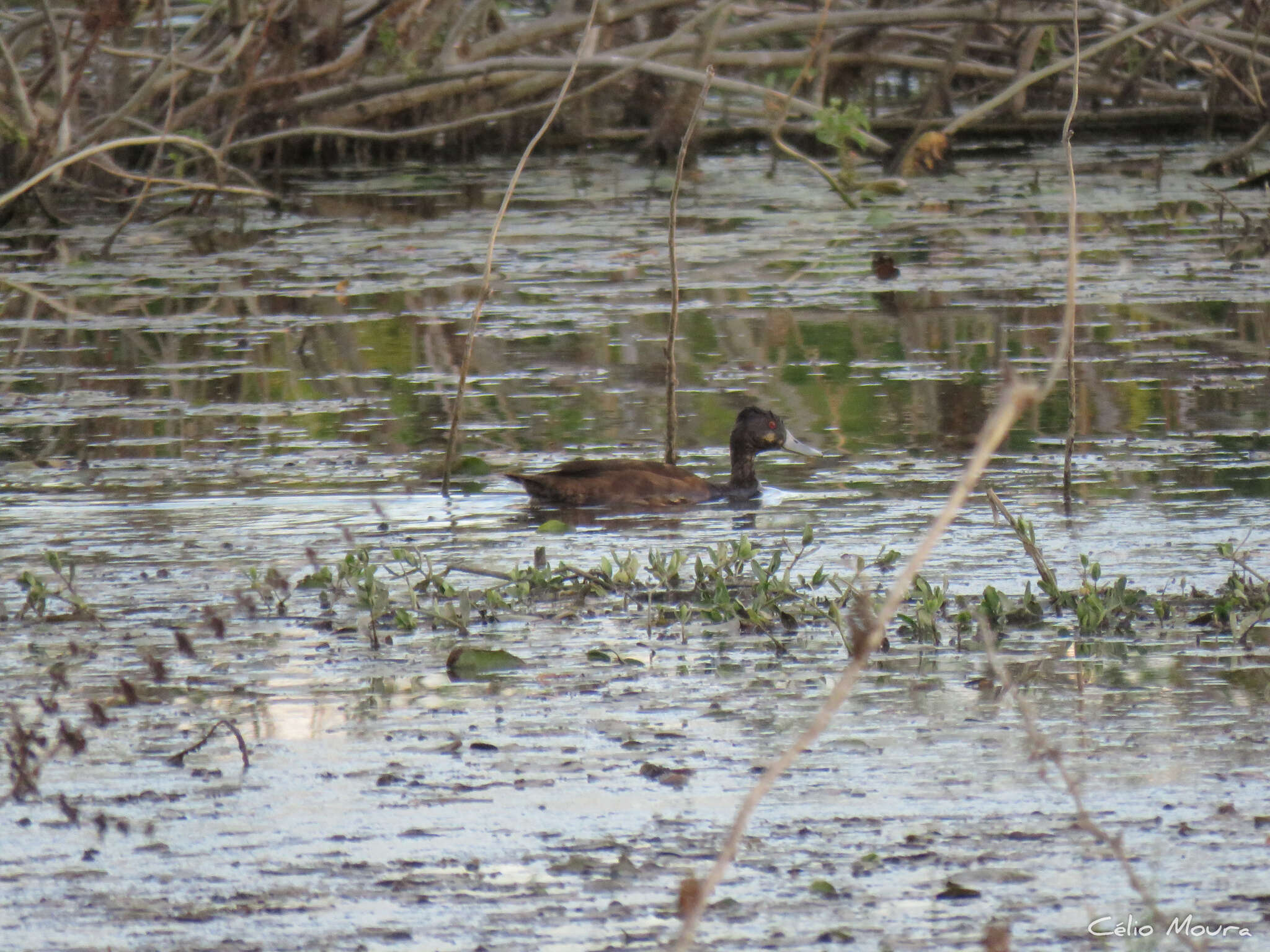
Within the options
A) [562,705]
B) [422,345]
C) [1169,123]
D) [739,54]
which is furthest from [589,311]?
[1169,123]

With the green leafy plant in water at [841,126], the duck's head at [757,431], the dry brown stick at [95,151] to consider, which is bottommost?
the duck's head at [757,431]

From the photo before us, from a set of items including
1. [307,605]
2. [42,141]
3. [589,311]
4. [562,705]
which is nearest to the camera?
[562,705]

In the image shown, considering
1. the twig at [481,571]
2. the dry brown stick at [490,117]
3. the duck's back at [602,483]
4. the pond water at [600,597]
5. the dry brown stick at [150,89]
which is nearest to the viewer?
the pond water at [600,597]

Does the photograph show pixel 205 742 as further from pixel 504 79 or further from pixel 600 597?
pixel 504 79

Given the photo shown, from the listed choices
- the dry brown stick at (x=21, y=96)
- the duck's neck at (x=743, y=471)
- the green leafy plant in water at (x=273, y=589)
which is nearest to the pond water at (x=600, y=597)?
the green leafy plant in water at (x=273, y=589)

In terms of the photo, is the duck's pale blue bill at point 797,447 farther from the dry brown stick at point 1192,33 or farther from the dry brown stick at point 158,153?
the dry brown stick at point 1192,33

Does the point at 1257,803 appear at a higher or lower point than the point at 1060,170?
lower

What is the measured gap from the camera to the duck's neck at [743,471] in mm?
9109

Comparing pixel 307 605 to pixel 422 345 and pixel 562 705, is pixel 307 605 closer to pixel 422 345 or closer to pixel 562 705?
pixel 562 705

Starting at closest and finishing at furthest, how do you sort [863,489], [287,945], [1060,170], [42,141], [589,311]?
[287,945]
[863,489]
[589,311]
[42,141]
[1060,170]

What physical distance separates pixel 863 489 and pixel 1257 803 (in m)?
4.20

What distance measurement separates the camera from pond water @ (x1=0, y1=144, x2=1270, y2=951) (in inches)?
169

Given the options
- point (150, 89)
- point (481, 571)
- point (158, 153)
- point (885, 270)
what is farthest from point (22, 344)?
point (481, 571)

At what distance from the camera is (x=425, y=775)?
503cm
